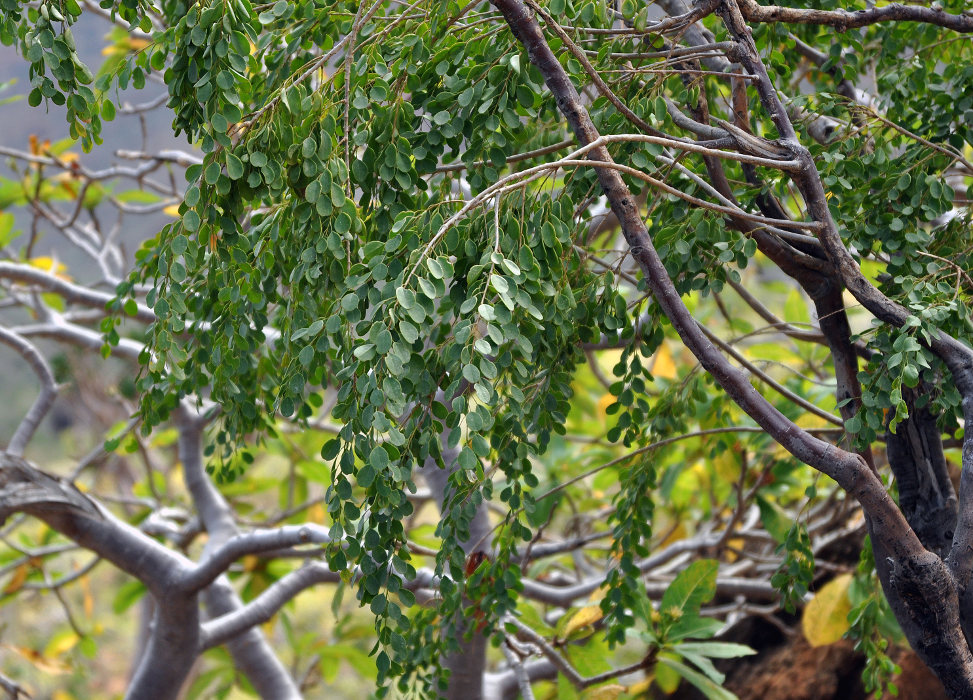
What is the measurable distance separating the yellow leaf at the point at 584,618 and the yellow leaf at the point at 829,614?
0.54 metres

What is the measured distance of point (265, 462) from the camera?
5699 mm

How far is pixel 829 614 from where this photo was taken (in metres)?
2.00

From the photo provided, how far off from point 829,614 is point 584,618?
1.97 ft

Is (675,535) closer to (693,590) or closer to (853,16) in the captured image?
(693,590)

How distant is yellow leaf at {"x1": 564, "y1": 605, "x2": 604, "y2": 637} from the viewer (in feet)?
6.12

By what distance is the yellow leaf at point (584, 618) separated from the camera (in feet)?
6.12

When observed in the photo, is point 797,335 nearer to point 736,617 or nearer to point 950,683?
point 950,683

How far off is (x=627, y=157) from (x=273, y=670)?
1819 millimetres

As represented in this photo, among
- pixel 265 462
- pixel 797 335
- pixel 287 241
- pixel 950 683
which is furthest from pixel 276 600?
pixel 265 462

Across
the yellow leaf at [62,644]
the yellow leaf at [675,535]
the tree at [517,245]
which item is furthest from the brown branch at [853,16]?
the yellow leaf at [62,644]

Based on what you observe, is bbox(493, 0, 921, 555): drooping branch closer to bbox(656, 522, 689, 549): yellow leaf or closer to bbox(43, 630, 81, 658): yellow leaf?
bbox(656, 522, 689, 549): yellow leaf

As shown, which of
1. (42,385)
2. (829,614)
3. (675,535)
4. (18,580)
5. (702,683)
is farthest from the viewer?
(675,535)

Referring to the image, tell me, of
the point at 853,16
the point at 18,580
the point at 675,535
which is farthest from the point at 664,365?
the point at 18,580

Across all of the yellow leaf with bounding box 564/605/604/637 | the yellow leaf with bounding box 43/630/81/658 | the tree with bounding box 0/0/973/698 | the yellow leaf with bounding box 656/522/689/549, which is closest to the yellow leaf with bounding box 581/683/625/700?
the yellow leaf with bounding box 564/605/604/637
